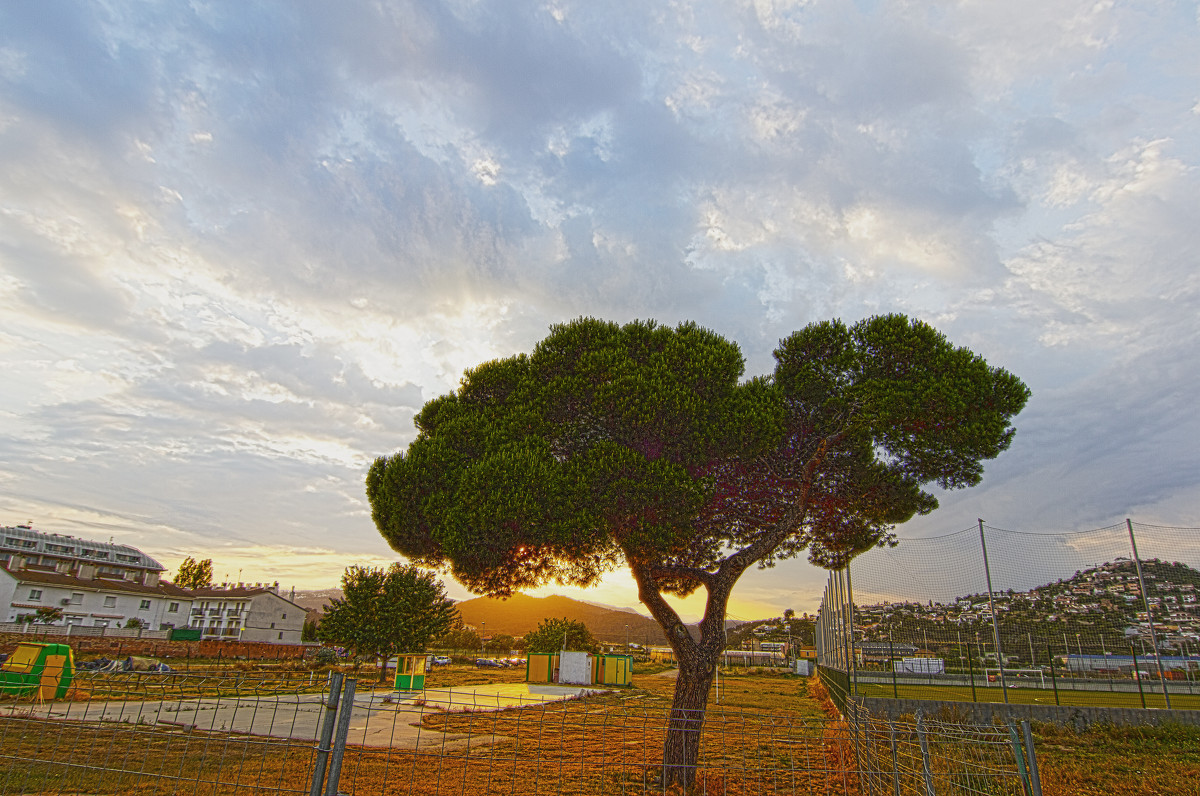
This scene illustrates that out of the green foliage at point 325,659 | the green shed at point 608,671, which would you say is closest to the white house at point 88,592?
the green foliage at point 325,659

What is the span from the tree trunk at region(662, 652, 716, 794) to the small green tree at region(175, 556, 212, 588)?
322 ft

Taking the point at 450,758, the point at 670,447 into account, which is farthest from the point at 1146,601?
the point at 450,758

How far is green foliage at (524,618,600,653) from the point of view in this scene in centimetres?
4369

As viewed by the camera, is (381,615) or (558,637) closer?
(381,615)

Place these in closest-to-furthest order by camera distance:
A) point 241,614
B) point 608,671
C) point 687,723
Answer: point 687,723 < point 608,671 < point 241,614

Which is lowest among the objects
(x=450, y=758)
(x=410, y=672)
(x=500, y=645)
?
(x=500, y=645)

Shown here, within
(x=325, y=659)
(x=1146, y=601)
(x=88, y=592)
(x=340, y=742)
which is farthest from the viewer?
(x=88, y=592)

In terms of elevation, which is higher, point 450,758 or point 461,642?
point 450,758

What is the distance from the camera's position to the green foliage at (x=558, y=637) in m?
43.7

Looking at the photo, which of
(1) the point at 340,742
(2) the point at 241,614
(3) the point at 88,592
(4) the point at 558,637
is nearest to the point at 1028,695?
(1) the point at 340,742

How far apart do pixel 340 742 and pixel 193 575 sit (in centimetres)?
10194

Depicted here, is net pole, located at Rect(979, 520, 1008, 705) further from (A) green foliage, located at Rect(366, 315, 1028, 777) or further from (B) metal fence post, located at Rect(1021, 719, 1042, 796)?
(B) metal fence post, located at Rect(1021, 719, 1042, 796)

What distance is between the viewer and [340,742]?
4.60 metres

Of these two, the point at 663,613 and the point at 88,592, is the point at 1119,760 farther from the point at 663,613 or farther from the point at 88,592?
the point at 88,592
